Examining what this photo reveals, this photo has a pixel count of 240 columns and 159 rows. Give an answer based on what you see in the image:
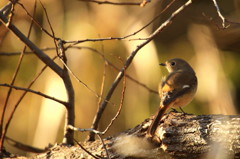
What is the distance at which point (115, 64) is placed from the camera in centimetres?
651

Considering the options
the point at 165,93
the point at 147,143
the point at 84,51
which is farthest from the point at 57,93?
the point at 147,143

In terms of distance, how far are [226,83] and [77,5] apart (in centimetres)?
238

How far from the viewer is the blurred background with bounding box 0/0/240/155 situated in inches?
241

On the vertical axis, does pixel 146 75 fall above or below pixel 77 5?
below

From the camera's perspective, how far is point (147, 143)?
314cm

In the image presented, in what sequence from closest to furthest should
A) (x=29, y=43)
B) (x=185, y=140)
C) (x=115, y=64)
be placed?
(x=185, y=140) → (x=29, y=43) → (x=115, y=64)

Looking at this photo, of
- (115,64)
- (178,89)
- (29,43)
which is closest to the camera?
(29,43)

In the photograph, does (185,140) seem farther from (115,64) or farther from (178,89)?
(115,64)

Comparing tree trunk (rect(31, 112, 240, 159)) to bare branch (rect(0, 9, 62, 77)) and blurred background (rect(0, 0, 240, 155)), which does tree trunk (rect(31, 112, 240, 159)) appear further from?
blurred background (rect(0, 0, 240, 155))

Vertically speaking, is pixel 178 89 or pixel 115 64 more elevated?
pixel 115 64

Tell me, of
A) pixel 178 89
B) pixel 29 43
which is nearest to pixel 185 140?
pixel 178 89

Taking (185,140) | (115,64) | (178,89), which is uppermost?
(115,64)

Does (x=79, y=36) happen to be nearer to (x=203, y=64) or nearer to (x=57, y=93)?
(x=57, y=93)

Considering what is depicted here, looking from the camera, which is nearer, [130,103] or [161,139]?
[161,139]
